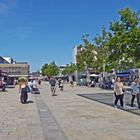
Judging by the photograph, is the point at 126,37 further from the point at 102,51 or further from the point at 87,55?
the point at 87,55

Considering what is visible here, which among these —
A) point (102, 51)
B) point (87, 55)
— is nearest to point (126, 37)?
point (102, 51)

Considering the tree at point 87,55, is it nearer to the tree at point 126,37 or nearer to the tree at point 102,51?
the tree at point 102,51

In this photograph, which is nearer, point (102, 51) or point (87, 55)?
point (102, 51)

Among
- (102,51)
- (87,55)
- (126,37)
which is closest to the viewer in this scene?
(126,37)

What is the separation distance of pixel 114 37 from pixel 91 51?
104 feet

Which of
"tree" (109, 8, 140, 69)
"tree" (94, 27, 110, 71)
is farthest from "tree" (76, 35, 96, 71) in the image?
"tree" (109, 8, 140, 69)

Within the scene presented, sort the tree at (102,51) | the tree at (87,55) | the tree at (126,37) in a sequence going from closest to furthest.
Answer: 1. the tree at (126,37)
2. the tree at (102,51)
3. the tree at (87,55)

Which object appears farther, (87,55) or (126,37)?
(87,55)

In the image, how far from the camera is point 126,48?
4331 centimetres

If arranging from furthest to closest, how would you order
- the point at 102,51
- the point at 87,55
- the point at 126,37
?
the point at 87,55
the point at 102,51
the point at 126,37

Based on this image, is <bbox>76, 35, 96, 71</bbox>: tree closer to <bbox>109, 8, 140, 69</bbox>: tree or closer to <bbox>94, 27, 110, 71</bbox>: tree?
<bbox>94, 27, 110, 71</bbox>: tree

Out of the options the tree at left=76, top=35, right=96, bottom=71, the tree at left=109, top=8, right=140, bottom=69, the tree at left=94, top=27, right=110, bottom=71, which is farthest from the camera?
the tree at left=76, top=35, right=96, bottom=71

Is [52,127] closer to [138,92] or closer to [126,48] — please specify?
[138,92]

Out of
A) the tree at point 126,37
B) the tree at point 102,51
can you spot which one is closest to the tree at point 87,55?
the tree at point 102,51
